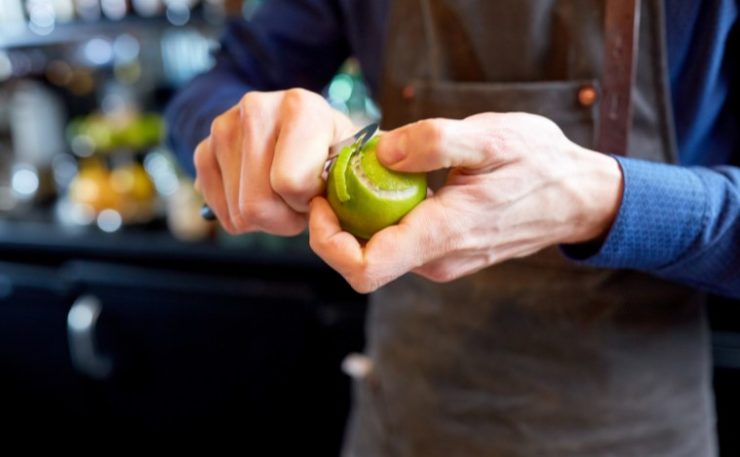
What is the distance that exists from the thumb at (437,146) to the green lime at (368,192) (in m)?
0.02

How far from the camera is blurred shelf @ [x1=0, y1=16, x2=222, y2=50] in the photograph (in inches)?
75.6

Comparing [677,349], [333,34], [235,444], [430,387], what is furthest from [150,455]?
[677,349]

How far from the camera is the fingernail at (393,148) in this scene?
1.52 ft

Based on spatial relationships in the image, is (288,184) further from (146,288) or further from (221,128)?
(146,288)

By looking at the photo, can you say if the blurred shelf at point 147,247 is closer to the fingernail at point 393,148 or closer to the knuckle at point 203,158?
the knuckle at point 203,158

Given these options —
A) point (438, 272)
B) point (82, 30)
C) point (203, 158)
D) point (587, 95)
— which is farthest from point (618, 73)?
point (82, 30)

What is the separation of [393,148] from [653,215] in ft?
0.78

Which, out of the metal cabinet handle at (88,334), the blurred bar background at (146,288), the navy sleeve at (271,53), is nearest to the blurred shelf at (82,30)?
the blurred bar background at (146,288)

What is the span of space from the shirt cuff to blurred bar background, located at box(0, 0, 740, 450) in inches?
31.0

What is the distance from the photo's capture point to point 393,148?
0.47 meters

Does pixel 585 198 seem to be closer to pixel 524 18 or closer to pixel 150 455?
pixel 524 18

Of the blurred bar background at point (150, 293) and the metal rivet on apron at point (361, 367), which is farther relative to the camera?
the blurred bar background at point (150, 293)

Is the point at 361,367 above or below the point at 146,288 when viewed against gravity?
above

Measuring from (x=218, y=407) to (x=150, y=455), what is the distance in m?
0.31
